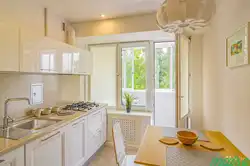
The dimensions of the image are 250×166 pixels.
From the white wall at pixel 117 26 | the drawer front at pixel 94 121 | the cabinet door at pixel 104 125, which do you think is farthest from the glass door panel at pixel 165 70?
the drawer front at pixel 94 121

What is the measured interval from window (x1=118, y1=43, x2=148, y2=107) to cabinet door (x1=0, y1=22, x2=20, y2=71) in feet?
7.04

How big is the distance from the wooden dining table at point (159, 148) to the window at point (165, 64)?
5.69ft

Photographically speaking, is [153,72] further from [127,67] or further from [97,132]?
[97,132]

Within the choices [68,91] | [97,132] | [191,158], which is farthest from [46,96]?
[191,158]

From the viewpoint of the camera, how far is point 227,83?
164 cm

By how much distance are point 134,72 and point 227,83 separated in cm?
203

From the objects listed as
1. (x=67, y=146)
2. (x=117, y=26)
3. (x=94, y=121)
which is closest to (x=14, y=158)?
(x=67, y=146)

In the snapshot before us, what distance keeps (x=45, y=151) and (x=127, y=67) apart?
2.32 meters

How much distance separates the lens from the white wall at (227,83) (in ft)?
4.15

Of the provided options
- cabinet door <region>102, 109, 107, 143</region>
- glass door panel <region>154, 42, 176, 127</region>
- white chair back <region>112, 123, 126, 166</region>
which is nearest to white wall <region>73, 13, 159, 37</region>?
glass door panel <region>154, 42, 176, 127</region>

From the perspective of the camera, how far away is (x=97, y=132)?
9.39 ft

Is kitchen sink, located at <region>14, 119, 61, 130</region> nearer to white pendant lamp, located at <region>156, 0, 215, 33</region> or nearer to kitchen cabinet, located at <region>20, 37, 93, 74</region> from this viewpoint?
kitchen cabinet, located at <region>20, 37, 93, 74</region>

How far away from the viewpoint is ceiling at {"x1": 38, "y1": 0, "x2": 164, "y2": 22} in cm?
232

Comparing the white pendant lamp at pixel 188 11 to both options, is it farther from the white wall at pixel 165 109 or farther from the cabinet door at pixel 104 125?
the white wall at pixel 165 109
